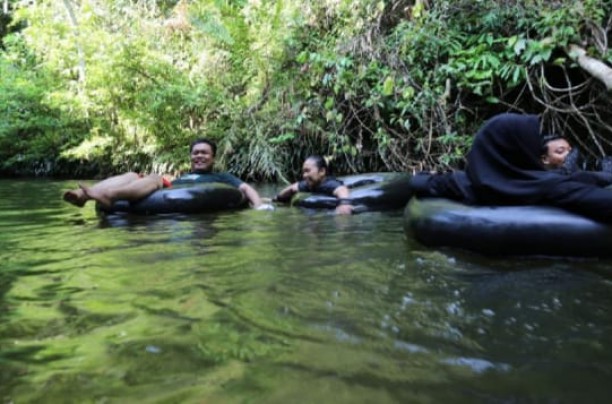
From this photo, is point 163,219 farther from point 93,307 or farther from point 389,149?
point 389,149

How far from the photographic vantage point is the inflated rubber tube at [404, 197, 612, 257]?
10.6 feet

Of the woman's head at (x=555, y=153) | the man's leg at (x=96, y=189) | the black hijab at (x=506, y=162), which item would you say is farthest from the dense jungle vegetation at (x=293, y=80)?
the man's leg at (x=96, y=189)

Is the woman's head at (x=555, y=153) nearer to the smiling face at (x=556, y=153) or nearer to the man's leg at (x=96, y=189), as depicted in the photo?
the smiling face at (x=556, y=153)

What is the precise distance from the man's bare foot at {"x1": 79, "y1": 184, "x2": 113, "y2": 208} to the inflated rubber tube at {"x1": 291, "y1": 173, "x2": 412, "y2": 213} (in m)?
2.21

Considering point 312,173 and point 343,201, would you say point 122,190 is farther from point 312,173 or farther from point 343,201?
point 343,201

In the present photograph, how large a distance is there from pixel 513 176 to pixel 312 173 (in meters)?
3.18

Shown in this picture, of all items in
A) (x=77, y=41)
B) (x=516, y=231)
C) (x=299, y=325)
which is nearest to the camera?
(x=299, y=325)

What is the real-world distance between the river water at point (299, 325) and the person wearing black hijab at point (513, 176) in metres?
0.45

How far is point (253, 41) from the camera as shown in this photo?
10.9 metres

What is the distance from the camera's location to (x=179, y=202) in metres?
5.82

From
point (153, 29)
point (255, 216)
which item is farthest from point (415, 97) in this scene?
point (153, 29)

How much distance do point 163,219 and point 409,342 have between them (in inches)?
158

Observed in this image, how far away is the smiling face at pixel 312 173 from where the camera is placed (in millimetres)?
6562

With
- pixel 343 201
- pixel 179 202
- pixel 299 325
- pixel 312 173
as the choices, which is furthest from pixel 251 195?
pixel 299 325
